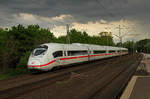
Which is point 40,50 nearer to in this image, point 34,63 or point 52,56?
point 52,56

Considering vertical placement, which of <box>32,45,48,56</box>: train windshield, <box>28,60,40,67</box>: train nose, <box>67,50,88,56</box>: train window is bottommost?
<box>28,60,40,67</box>: train nose

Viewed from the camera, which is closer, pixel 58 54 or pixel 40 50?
pixel 40 50

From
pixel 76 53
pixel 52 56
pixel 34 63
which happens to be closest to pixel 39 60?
pixel 34 63

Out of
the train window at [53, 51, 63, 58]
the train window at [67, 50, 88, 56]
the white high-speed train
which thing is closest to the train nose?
the white high-speed train

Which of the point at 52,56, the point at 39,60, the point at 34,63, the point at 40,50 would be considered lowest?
the point at 34,63

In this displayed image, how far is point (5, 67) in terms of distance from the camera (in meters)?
19.6

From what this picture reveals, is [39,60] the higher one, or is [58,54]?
[58,54]

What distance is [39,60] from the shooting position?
13547 mm

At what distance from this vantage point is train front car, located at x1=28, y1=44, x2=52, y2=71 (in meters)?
13.4

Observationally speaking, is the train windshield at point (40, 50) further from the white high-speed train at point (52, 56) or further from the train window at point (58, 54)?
the train window at point (58, 54)

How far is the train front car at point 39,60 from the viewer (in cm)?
1345

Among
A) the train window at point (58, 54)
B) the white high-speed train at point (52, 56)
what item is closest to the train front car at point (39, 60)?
the white high-speed train at point (52, 56)

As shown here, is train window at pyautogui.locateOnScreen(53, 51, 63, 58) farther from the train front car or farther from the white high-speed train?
the train front car

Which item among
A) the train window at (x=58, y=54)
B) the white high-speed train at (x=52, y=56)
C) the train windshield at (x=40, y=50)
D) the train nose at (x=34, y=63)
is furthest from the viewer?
the train window at (x=58, y=54)
